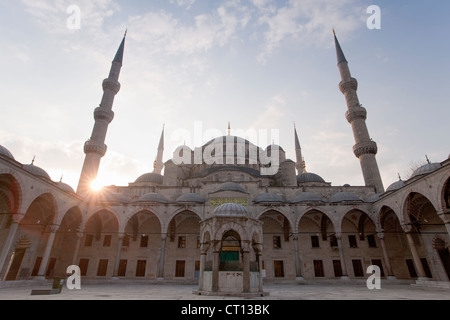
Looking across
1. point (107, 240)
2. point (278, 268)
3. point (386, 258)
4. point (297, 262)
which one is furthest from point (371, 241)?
point (107, 240)

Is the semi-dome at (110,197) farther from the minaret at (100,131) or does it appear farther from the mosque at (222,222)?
the minaret at (100,131)

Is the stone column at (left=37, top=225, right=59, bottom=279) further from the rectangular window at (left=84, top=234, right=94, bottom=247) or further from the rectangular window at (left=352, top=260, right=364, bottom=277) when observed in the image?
the rectangular window at (left=352, top=260, right=364, bottom=277)

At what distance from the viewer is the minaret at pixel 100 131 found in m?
20.9

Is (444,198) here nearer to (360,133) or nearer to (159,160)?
(360,133)

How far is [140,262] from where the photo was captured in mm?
18516

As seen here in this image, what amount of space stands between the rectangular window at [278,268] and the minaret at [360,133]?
36.5ft

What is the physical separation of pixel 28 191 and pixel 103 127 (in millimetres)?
11653

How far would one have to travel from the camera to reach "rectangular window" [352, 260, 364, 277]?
1770 cm

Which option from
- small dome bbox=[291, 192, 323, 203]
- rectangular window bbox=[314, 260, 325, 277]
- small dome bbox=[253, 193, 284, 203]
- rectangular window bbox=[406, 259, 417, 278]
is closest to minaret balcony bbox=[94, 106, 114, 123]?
small dome bbox=[253, 193, 284, 203]

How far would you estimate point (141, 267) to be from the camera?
18406 millimetres

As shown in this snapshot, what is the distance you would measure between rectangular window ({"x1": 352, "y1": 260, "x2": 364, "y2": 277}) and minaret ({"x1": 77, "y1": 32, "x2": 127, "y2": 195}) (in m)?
21.9

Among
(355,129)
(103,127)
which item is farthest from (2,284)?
(355,129)

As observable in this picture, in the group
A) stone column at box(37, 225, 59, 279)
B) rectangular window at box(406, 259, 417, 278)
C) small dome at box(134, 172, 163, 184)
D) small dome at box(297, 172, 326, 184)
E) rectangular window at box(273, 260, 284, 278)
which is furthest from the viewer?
small dome at box(134, 172, 163, 184)
